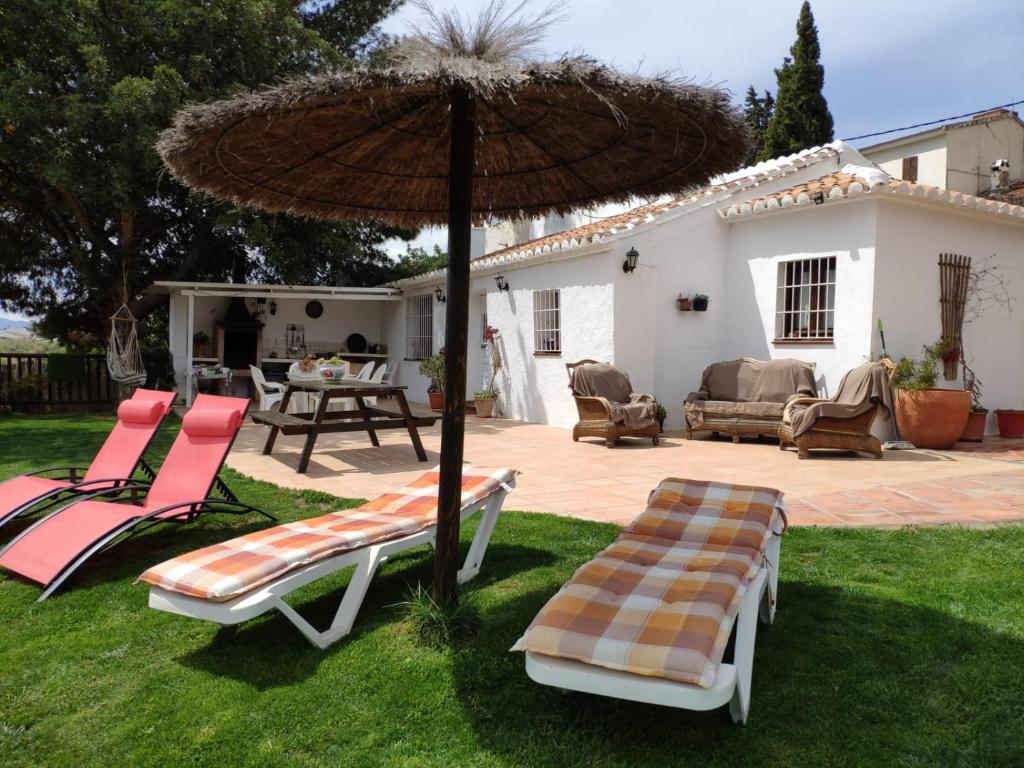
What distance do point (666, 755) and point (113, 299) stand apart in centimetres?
1526

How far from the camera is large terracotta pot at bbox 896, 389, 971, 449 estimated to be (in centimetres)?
851

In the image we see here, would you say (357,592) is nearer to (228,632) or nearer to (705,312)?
(228,632)

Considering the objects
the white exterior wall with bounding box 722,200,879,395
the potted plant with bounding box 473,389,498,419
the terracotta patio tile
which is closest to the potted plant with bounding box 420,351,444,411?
the potted plant with bounding box 473,389,498,419

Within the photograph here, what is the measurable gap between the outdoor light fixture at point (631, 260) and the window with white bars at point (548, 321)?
1.48 m

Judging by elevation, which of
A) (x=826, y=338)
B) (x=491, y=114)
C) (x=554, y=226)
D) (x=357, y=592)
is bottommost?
(x=357, y=592)

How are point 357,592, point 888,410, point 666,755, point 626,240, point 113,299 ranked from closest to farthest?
point 666,755
point 357,592
point 888,410
point 626,240
point 113,299

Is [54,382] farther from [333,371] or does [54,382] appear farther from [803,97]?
[803,97]

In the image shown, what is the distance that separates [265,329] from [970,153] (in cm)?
1631

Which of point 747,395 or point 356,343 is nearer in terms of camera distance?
point 747,395

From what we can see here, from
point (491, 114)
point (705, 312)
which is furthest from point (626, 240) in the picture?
point (491, 114)

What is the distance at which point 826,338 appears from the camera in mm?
9438

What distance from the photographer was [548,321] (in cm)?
1166

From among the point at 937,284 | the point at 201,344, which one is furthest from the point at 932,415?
the point at 201,344

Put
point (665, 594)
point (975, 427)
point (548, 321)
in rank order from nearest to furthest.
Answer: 1. point (665, 594)
2. point (975, 427)
3. point (548, 321)
